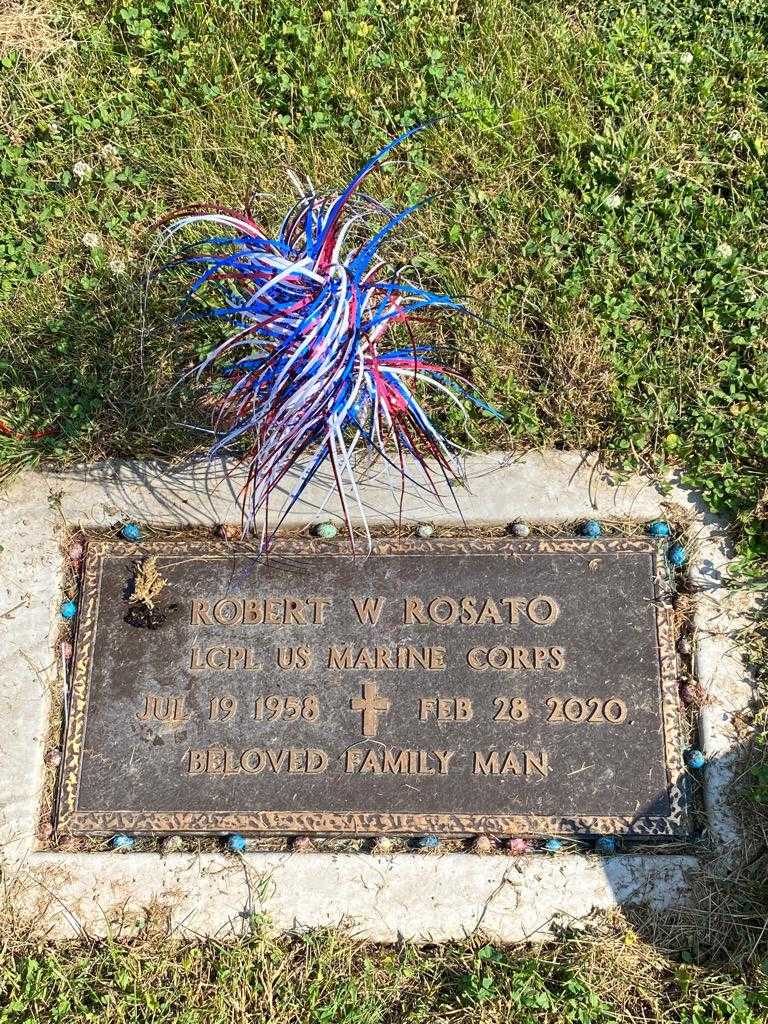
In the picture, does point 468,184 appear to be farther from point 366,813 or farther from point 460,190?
point 366,813

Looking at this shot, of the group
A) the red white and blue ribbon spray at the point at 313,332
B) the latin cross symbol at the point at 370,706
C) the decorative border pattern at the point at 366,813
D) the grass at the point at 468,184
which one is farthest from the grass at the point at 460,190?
the red white and blue ribbon spray at the point at 313,332

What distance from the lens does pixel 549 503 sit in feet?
10.2

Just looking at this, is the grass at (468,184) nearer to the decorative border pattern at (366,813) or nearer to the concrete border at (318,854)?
the concrete border at (318,854)

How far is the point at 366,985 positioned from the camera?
→ 9.12 feet

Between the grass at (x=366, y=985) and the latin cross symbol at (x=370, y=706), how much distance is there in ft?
2.03

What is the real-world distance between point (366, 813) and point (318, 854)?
201mm

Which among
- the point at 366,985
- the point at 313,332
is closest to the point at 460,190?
the point at 313,332

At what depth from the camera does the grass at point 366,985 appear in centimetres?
273

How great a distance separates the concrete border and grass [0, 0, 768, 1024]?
0.35 ft

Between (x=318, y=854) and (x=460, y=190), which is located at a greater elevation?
(x=460, y=190)

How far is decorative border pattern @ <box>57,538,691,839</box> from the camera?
2832 mm

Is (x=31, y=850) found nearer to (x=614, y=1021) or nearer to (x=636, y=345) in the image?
(x=614, y=1021)

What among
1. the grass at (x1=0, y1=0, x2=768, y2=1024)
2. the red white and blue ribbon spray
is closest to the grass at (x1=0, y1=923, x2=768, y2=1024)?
the grass at (x1=0, y1=0, x2=768, y2=1024)

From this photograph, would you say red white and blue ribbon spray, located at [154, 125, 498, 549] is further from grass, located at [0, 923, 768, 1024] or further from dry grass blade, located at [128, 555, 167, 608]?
grass, located at [0, 923, 768, 1024]
